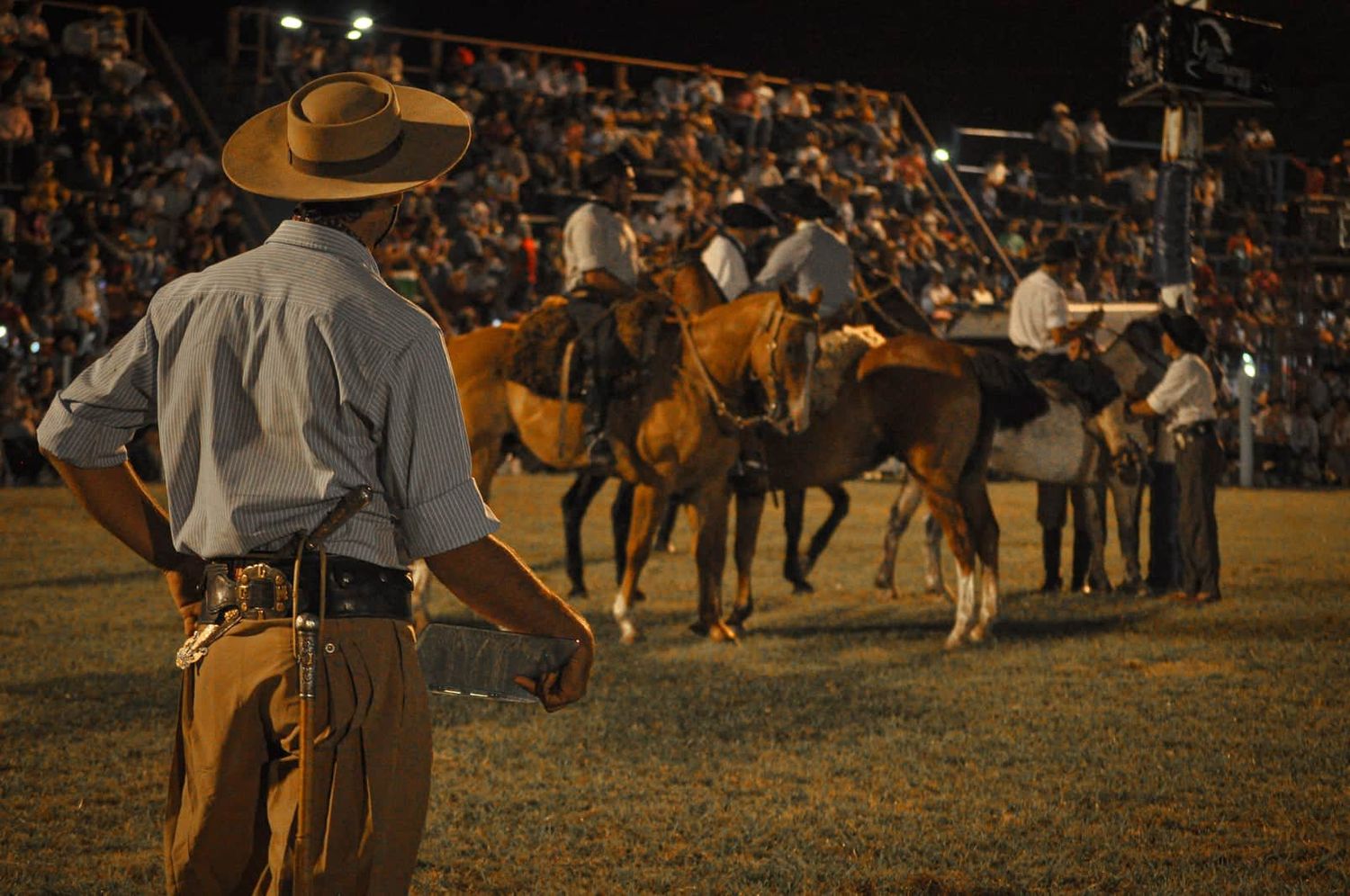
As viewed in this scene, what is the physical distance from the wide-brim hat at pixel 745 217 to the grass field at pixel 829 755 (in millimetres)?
2791

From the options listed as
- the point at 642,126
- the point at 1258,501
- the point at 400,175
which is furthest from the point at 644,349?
the point at 642,126

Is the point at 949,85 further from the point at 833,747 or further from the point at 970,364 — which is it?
the point at 833,747

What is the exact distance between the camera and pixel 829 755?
6.68 m

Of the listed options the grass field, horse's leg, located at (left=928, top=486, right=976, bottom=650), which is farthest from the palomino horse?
horse's leg, located at (left=928, top=486, right=976, bottom=650)

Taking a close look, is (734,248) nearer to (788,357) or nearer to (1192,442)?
(788,357)

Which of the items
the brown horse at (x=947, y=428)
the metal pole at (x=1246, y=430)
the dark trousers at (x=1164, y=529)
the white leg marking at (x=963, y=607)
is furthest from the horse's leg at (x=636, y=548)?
the metal pole at (x=1246, y=430)

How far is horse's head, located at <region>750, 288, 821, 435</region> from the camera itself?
31.2 ft

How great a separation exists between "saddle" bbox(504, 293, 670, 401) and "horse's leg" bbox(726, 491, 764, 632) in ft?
4.25

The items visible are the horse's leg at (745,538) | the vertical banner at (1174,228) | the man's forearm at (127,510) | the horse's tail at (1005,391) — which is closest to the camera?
the man's forearm at (127,510)

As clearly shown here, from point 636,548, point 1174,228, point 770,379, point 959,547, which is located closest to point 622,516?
point 636,548

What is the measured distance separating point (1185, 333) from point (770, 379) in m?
3.99

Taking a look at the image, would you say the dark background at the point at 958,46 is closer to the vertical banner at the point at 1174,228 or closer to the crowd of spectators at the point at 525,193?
the crowd of spectators at the point at 525,193

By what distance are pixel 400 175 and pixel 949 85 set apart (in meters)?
36.3

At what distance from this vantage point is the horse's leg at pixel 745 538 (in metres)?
10.3
